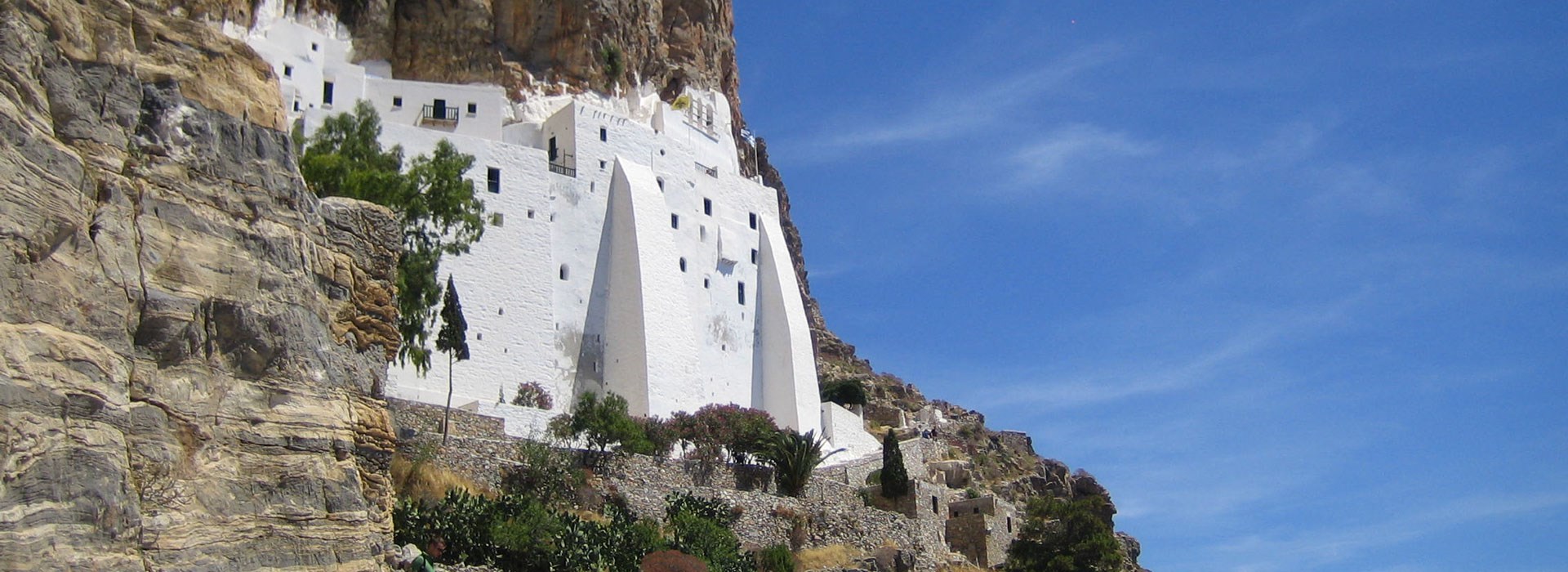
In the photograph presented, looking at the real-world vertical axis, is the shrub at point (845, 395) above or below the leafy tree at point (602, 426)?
above

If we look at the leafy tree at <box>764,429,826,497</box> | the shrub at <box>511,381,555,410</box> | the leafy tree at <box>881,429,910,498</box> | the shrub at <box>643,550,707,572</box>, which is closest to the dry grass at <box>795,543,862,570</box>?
the leafy tree at <box>764,429,826,497</box>

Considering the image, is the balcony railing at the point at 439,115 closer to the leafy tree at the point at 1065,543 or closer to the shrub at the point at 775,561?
the shrub at the point at 775,561

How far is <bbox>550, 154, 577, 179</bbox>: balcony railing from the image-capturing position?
4341cm

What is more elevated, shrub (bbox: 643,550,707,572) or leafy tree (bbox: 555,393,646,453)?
leafy tree (bbox: 555,393,646,453)

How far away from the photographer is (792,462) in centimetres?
3412

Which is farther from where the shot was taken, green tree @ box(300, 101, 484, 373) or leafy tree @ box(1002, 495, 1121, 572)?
leafy tree @ box(1002, 495, 1121, 572)

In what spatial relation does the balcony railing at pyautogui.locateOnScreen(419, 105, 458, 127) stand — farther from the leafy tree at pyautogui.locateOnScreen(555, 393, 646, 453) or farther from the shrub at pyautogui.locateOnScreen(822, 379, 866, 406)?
the shrub at pyautogui.locateOnScreen(822, 379, 866, 406)

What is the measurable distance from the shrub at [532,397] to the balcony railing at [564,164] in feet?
22.1

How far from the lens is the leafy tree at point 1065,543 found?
1316 inches

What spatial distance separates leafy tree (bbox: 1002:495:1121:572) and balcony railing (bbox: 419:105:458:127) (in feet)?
61.9

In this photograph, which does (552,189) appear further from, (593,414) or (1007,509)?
(1007,509)

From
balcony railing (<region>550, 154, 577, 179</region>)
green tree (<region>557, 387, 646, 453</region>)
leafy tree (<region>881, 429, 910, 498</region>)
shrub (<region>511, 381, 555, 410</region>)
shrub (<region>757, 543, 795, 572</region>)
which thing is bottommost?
shrub (<region>757, 543, 795, 572</region>)

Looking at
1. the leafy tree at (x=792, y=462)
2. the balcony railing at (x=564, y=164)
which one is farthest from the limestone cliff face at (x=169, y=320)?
the balcony railing at (x=564, y=164)

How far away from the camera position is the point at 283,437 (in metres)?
13.0
